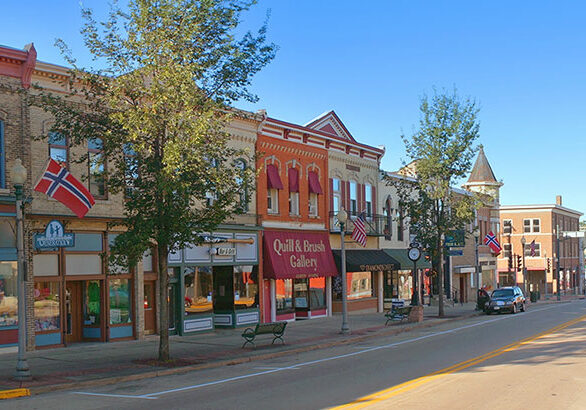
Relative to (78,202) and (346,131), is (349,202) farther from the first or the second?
(78,202)

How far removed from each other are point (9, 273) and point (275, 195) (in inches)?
541

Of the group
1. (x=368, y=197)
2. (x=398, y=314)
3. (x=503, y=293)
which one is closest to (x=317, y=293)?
(x=398, y=314)

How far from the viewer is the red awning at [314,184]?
32.7 meters

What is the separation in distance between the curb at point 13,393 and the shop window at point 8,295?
6148 millimetres

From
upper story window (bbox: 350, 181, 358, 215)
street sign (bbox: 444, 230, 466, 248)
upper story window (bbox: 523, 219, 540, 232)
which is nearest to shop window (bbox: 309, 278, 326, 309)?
upper story window (bbox: 350, 181, 358, 215)

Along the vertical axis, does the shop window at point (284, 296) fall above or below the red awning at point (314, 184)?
below

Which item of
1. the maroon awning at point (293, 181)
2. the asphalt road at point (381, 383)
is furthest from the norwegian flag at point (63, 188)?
the maroon awning at point (293, 181)

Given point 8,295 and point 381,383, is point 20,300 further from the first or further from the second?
point 381,383

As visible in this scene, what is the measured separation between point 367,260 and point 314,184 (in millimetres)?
5836

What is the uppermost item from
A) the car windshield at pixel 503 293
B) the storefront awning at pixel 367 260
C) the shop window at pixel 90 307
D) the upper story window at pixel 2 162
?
the upper story window at pixel 2 162

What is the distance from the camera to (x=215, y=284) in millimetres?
27500

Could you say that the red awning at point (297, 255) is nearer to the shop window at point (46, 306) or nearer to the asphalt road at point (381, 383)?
the asphalt road at point (381, 383)

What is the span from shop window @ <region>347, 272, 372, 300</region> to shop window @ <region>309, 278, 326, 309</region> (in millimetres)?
2747

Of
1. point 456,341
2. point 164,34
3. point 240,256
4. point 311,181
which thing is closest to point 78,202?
point 164,34
